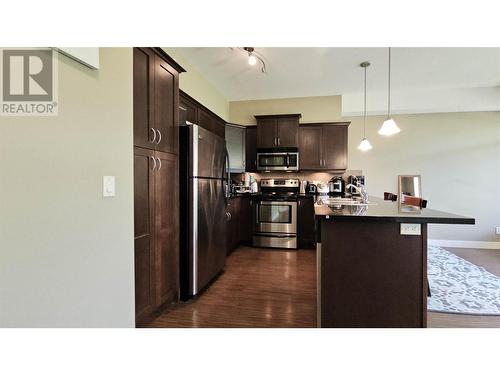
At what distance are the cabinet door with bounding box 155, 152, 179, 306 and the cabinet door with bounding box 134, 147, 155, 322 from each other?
0.25 feet

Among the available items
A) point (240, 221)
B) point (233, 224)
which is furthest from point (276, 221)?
point (233, 224)

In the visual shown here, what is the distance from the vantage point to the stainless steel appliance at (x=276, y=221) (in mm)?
4324

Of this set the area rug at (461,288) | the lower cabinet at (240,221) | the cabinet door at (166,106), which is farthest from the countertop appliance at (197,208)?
the area rug at (461,288)

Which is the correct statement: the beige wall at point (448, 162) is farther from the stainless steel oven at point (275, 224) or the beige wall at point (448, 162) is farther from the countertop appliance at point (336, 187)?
the stainless steel oven at point (275, 224)

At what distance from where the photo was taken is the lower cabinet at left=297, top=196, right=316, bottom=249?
4309 mm

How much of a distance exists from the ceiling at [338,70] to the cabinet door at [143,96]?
1267mm

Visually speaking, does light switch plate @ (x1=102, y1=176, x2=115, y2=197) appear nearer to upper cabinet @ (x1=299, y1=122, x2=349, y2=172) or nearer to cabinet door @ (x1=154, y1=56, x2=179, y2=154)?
cabinet door @ (x1=154, y1=56, x2=179, y2=154)

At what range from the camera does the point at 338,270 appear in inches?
63.3

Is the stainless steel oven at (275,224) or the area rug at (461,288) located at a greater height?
the stainless steel oven at (275,224)

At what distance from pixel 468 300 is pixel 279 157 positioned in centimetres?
317

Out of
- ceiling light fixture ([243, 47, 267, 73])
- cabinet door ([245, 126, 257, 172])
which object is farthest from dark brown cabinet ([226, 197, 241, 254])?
ceiling light fixture ([243, 47, 267, 73])
